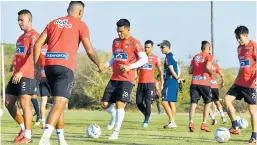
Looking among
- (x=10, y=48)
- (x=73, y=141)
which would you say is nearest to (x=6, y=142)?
(x=73, y=141)

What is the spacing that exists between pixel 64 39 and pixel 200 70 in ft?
23.8

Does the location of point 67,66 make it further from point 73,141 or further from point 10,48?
point 10,48

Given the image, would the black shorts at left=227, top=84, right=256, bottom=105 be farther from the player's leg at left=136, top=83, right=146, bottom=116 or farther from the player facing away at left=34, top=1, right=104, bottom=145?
the player's leg at left=136, top=83, right=146, bottom=116

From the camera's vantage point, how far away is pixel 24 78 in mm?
10609

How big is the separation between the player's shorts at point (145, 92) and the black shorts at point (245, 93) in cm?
502


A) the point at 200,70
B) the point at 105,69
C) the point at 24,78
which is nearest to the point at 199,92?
the point at 200,70

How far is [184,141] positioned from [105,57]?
43157 millimetres

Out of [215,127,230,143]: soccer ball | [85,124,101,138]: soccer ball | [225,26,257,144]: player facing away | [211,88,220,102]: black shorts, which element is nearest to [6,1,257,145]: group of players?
[225,26,257,144]: player facing away

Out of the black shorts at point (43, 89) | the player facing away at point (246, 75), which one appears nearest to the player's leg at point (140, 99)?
the black shorts at point (43, 89)

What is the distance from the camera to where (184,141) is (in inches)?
436

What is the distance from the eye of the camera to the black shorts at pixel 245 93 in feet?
36.7

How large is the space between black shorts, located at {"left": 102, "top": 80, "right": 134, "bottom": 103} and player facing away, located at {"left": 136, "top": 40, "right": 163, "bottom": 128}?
393 cm

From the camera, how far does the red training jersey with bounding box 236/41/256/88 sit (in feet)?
36.3

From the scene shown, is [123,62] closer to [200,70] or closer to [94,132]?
[94,132]
